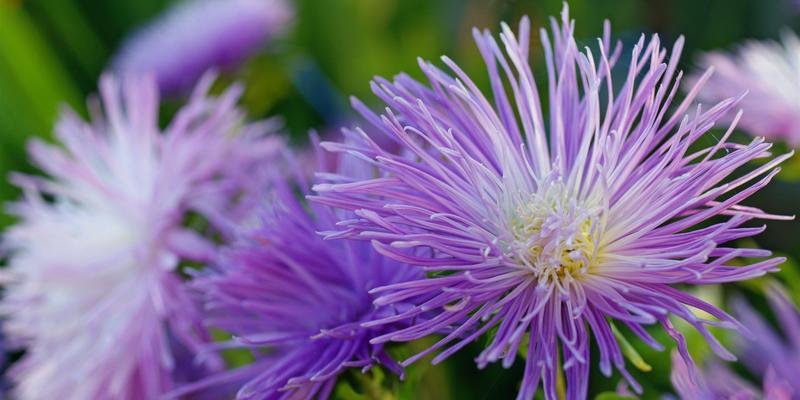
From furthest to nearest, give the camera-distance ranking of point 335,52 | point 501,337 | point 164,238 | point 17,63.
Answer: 1. point 335,52
2. point 17,63
3. point 164,238
4. point 501,337

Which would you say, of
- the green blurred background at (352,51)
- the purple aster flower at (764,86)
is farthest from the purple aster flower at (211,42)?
the purple aster flower at (764,86)

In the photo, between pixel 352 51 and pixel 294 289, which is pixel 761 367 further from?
pixel 352 51

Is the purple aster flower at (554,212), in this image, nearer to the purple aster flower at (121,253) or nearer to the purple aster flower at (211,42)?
the purple aster flower at (121,253)

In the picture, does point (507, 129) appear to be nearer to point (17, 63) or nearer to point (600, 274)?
point (600, 274)

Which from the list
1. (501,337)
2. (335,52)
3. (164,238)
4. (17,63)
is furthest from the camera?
(335,52)

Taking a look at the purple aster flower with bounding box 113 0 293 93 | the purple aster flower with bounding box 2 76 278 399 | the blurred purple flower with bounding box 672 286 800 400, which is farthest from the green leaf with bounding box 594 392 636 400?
the purple aster flower with bounding box 113 0 293 93

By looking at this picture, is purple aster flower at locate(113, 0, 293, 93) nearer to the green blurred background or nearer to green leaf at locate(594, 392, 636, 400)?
the green blurred background

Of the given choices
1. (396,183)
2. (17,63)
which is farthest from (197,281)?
(17,63)
